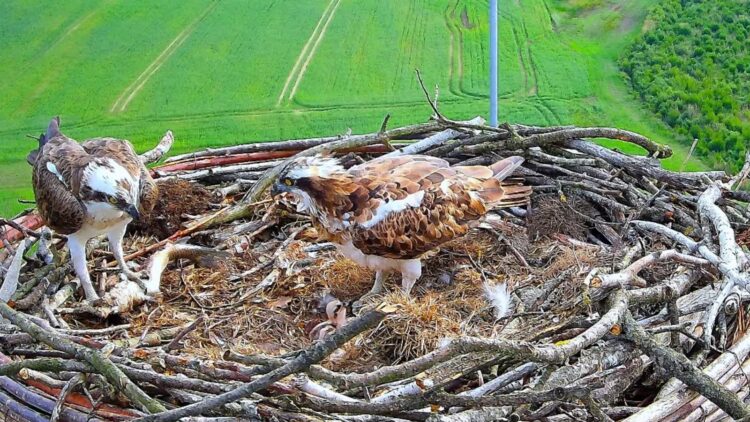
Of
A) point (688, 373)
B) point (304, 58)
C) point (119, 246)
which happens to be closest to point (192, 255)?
point (119, 246)

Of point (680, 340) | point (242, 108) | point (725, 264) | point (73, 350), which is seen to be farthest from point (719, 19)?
point (73, 350)

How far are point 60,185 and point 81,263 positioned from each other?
255 mm

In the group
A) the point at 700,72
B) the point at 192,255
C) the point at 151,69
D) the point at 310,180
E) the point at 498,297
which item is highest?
the point at 700,72

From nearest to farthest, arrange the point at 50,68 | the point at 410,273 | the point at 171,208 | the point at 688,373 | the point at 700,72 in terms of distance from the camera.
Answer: the point at 688,373 → the point at 410,273 → the point at 700,72 → the point at 50,68 → the point at 171,208

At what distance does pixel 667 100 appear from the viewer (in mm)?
2477

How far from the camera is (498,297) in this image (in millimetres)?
2283

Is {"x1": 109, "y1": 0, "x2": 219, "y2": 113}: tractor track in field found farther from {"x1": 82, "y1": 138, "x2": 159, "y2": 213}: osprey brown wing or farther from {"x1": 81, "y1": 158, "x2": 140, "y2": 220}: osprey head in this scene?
{"x1": 81, "y1": 158, "x2": 140, "y2": 220}: osprey head

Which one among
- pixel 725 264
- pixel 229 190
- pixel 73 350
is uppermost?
pixel 725 264

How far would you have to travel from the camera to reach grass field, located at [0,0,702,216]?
2.65m

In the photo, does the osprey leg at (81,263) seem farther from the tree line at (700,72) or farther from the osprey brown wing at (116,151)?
the tree line at (700,72)

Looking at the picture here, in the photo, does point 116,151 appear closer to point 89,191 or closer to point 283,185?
point 89,191

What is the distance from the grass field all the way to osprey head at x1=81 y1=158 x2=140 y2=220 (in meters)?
0.48

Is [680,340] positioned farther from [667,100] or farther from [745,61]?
[745,61]

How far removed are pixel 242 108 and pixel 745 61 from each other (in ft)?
5.57
